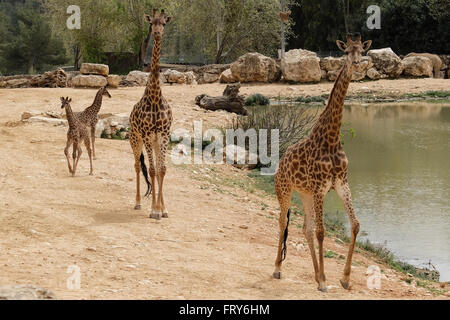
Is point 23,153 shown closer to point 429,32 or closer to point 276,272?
point 276,272

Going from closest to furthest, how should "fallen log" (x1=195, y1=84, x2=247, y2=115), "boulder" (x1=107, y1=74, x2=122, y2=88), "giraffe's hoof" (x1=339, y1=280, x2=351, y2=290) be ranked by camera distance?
"giraffe's hoof" (x1=339, y1=280, x2=351, y2=290) < "fallen log" (x1=195, y1=84, x2=247, y2=115) < "boulder" (x1=107, y1=74, x2=122, y2=88)

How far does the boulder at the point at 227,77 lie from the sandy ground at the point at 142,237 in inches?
864

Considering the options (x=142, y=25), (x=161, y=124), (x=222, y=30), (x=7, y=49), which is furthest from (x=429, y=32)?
(x=161, y=124)

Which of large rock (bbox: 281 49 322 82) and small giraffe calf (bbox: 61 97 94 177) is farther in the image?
large rock (bbox: 281 49 322 82)

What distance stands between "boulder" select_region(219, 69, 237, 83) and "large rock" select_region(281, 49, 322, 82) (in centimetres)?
286

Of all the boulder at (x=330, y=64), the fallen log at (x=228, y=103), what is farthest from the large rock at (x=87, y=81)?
the boulder at (x=330, y=64)

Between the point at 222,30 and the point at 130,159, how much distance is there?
3063 centimetres

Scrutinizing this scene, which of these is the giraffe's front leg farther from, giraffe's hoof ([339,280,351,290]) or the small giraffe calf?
the small giraffe calf

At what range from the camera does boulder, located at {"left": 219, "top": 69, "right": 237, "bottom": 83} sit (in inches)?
1469

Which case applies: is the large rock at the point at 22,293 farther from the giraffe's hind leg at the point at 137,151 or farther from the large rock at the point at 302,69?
the large rock at the point at 302,69

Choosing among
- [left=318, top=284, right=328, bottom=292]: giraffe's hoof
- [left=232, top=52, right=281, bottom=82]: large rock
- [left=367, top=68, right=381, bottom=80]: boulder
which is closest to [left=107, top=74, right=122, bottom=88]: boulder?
[left=232, top=52, right=281, bottom=82]: large rock

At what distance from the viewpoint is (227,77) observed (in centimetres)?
3747

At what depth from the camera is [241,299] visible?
256 inches

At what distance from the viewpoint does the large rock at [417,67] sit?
37.8 metres
